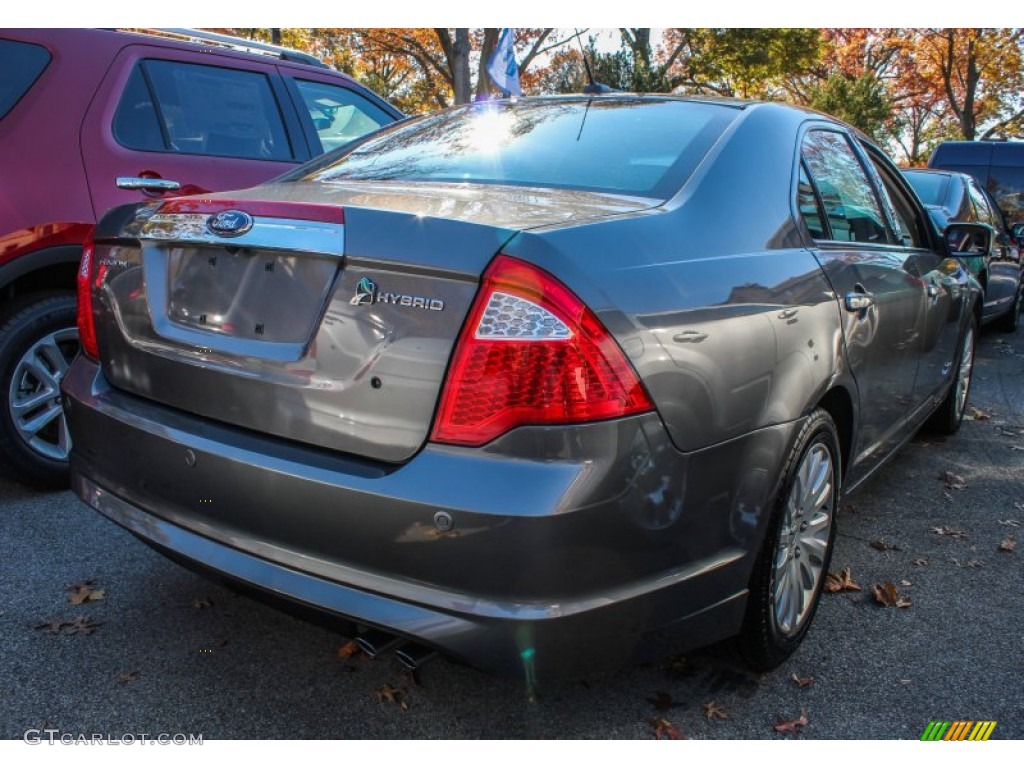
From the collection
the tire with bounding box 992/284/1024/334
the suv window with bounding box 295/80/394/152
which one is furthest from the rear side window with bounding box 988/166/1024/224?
the suv window with bounding box 295/80/394/152

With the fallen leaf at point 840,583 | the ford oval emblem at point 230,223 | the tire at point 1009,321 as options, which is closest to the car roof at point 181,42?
the ford oval emblem at point 230,223

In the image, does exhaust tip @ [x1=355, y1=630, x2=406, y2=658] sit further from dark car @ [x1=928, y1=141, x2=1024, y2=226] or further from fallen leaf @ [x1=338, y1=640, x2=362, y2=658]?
dark car @ [x1=928, y1=141, x2=1024, y2=226]

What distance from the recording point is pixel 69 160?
3.82 m

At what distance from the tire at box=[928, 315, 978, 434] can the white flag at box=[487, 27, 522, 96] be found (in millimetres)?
6551

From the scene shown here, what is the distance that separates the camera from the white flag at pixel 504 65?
416 inches

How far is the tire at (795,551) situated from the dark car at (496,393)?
14mm

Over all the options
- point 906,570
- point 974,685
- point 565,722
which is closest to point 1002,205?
point 906,570

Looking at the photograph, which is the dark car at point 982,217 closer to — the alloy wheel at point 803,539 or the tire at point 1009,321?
the tire at point 1009,321

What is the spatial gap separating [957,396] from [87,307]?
482cm

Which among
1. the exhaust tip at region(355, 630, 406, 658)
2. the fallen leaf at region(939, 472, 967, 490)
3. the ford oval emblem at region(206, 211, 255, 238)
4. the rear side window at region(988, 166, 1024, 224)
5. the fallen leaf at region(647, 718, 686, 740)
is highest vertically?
the ford oval emblem at region(206, 211, 255, 238)

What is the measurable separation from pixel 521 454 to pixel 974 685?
1.77 metres

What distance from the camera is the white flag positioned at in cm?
1056

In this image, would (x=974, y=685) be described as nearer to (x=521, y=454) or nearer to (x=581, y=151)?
(x=521, y=454)

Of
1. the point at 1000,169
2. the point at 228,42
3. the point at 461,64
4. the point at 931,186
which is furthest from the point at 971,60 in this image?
the point at 228,42
